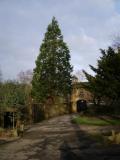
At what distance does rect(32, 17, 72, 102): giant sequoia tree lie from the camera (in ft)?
216

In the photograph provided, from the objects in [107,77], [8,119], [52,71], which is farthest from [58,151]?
[52,71]

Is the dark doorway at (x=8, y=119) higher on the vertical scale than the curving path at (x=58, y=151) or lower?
higher

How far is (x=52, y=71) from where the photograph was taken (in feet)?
219

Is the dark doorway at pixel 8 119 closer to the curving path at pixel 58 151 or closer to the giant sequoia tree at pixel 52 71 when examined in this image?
the curving path at pixel 58 151

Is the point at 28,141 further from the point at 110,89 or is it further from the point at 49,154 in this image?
the point at 110,89

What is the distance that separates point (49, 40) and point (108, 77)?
29.0 metres

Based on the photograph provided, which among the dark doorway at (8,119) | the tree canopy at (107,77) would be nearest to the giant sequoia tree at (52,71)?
the tree canopy at (107,77)

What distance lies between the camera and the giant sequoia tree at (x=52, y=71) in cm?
6569

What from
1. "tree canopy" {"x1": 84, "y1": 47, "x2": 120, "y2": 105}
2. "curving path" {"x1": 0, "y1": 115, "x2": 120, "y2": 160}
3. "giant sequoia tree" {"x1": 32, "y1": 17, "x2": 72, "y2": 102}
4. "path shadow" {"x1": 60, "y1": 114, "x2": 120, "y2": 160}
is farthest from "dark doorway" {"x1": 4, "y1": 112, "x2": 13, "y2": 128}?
"giant sequoia tree" {"x1": 32, "y1": 17, "x2": 72, "y2": 102}

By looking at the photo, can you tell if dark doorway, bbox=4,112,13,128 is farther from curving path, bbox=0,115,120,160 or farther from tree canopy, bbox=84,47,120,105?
tree canopy, bbox=84,47,120,105

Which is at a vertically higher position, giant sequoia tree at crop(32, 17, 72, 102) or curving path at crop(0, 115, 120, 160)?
giant sequoia tree at crop(32, 17, 72, 102)

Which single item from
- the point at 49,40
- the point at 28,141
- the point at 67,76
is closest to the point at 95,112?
the point at 67,76

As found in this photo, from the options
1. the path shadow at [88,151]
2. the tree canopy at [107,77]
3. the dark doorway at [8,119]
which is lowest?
the path shadow at [88,151]

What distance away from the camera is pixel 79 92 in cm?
9762
